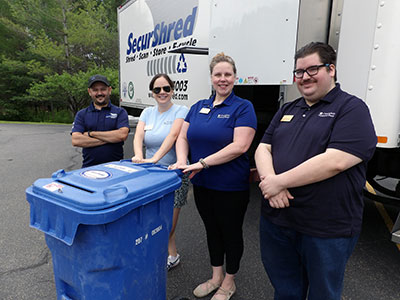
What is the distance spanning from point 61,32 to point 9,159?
15.9 m

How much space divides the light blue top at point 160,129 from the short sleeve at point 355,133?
4.11ft

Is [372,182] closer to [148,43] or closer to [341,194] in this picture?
[341,194]

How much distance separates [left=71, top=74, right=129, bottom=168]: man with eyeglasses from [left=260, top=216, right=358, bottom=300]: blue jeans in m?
1.65

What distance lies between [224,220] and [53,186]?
1158mm

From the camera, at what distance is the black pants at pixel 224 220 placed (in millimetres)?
1989

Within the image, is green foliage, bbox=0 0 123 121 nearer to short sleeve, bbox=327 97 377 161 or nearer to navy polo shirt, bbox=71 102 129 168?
navy polo shirt, bbox=71 102 129 168

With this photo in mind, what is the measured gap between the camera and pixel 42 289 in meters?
2.26

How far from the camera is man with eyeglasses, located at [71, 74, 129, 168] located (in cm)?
259

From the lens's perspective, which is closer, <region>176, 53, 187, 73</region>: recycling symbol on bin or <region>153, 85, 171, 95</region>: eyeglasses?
<region>153, 85, 171, 95</region>: eyeglasses

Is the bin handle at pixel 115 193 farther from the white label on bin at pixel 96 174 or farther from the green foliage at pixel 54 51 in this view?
the green foliage at pixel 54 51

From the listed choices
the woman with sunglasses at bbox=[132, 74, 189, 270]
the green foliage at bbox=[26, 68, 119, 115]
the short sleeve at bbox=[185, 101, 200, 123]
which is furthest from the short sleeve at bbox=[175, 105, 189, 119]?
the green foliage at bbox=[26, 68, 119, 115]

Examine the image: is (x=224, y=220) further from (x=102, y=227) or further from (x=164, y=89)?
(x=164, y=89)

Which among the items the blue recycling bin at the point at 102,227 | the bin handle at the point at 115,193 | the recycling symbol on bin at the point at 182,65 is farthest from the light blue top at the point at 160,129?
the recycling symbol on bin at the point at 182,65

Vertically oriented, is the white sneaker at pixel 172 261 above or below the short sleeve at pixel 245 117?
below
